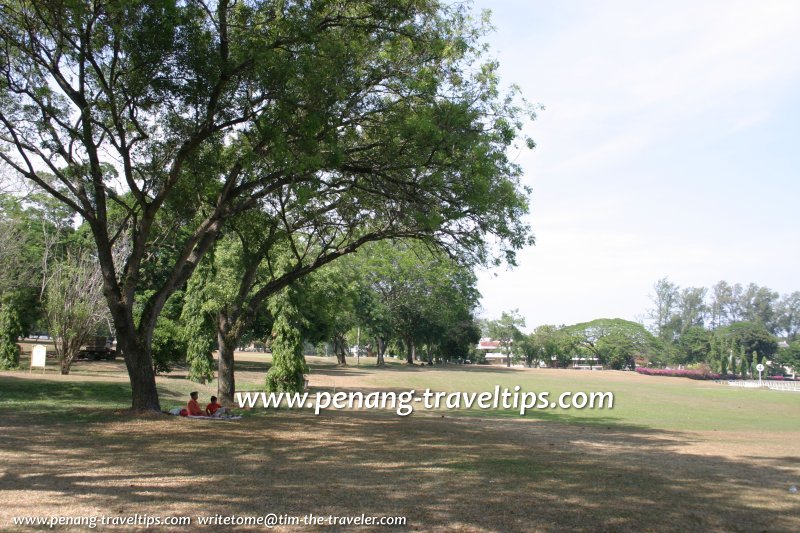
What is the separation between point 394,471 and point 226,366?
37.3ft

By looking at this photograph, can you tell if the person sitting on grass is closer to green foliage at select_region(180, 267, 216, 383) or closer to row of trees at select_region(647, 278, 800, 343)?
green foliage at select_region(180, 267, 216, 383)

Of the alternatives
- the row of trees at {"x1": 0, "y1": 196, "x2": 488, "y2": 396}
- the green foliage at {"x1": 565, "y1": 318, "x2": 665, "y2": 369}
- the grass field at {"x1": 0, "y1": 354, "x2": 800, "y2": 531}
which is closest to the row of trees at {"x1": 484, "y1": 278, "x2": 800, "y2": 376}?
the green foliage at {"x1": 565, "y1": 318, "x2": 665, "y2": 369}

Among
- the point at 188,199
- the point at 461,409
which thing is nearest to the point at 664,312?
the point at 461,409

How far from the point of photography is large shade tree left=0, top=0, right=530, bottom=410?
1228cm

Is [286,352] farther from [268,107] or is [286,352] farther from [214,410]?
[268,107]

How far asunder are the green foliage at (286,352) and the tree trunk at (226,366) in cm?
471

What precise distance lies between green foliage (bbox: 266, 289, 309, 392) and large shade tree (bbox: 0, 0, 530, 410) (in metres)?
9.62

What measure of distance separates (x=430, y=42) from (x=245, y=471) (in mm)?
9347

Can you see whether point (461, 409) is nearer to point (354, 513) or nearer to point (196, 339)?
point (196, 339)

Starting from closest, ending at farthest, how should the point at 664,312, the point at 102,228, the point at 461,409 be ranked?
1. the point at 102,228
2. the point at 461,409
3. the point at 664,312

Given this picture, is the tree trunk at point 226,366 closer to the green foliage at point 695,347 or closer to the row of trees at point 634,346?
the row of trees at point 634,346

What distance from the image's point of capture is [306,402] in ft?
74.5

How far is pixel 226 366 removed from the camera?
19438 mm

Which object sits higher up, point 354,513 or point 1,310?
point 1,310
